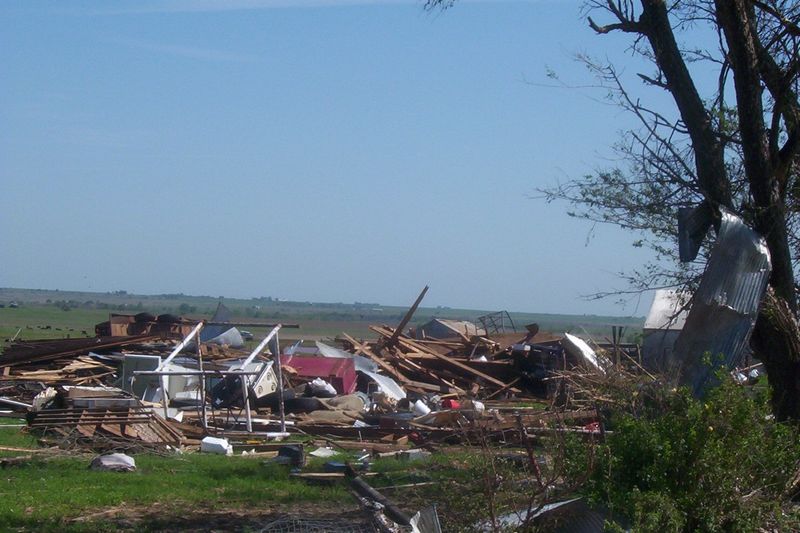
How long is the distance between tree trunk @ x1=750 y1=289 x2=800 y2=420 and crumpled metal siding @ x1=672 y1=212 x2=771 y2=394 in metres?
0.25

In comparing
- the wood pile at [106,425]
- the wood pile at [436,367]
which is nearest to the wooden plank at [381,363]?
the wood pile at [436,367]

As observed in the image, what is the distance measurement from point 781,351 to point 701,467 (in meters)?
3.10

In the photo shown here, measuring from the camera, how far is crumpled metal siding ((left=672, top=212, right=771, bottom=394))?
884 cm

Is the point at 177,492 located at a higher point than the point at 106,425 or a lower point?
lower

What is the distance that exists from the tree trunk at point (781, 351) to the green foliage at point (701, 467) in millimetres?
2257

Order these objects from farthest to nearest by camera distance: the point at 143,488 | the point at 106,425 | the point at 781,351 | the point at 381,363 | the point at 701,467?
the point at 381,363 → the point at 106,425 → the point at 143,488 → the point at 781,351 → the point at 701,467

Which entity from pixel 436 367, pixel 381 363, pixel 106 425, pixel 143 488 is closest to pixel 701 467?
pixel 143 488

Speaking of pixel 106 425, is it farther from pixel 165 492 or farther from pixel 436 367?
pixel 436 367

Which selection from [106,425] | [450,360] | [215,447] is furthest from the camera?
[450,360]

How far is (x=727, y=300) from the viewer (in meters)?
8.87

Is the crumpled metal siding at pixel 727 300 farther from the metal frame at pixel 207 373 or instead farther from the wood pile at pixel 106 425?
the wood pile at pixel 106 425

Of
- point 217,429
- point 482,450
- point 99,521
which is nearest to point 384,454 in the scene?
point 217,429

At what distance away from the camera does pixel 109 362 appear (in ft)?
79.7

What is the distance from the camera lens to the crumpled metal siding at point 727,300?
8.84 m
